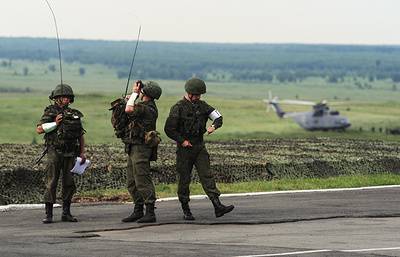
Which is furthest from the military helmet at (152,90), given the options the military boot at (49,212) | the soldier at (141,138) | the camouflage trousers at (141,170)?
the military boot at (49,212)

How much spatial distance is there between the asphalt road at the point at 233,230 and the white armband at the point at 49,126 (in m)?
1.22

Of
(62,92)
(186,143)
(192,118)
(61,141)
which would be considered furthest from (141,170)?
(62,92)

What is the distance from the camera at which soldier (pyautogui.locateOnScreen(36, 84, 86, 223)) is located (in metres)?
17.5

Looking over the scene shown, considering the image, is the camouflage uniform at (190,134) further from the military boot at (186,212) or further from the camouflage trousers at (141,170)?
the camouflage trousers at (141,170)

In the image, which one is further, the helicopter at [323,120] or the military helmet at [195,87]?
the helicopter at [323,120]

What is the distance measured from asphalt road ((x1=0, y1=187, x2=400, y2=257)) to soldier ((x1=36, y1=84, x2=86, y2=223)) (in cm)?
38

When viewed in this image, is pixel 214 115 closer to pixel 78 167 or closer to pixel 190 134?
pixel 190 134

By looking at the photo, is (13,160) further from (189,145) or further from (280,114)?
(280,114)

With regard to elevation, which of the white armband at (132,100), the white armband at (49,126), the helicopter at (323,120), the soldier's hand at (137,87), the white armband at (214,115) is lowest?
the helicopter at (323,120)

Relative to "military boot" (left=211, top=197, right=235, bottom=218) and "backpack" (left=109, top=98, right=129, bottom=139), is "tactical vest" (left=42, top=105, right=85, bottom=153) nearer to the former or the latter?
"backpack" (left=109, top=98, right=129, bottom=139)

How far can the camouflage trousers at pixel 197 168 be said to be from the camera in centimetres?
1791

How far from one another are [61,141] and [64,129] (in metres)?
0.16

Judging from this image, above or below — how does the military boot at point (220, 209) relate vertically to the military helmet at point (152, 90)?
below

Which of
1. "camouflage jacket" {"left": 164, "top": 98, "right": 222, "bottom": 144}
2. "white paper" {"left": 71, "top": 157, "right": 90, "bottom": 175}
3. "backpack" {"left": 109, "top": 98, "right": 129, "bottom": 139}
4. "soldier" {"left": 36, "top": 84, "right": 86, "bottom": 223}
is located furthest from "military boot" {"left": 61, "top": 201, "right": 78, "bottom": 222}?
"camouflage jacket" {"left": 164, "top": 98, "right": 222, "bottom": 144}
